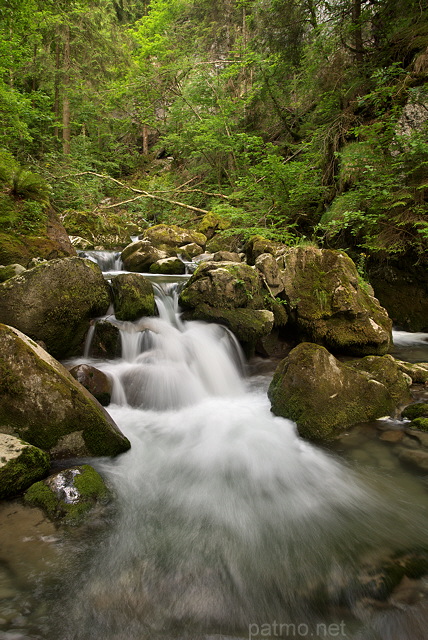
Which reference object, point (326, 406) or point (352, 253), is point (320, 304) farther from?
point (352, 253)

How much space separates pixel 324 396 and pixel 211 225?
10716 millimetres

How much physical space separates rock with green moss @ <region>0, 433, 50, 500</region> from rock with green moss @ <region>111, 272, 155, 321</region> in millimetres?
3314

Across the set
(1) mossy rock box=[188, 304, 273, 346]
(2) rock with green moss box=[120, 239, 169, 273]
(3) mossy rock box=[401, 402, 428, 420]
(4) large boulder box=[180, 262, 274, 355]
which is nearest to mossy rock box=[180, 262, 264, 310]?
(4) large boulder box=[180, 262, 274, 355]

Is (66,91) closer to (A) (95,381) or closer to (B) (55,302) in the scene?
(B) (55,302)

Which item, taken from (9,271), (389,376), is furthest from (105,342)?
(389,376)

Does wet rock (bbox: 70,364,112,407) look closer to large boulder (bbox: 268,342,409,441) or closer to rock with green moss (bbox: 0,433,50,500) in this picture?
rock with green moss (bbox: 0,433,50,500)

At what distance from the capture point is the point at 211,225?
43.1 ft

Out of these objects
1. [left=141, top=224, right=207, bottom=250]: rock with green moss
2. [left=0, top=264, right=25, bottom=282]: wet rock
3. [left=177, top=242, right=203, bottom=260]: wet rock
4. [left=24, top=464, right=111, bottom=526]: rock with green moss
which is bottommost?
[left=24, top=464, right=111, bottom=526]: rock with green moss

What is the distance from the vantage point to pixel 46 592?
1776mm

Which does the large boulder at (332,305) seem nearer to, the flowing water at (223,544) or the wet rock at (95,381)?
the flowing water at (223,544)

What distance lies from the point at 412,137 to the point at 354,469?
5.83m

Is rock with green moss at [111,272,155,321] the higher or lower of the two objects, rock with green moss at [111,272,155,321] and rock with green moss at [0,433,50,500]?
the higher

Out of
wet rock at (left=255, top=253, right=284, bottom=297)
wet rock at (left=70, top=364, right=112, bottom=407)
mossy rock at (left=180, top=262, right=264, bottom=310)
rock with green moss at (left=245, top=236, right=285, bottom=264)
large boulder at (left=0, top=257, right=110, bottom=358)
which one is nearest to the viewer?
wet rock at (left=70, top=364, right=112, bottom=407)

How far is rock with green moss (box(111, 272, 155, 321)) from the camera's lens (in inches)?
224
